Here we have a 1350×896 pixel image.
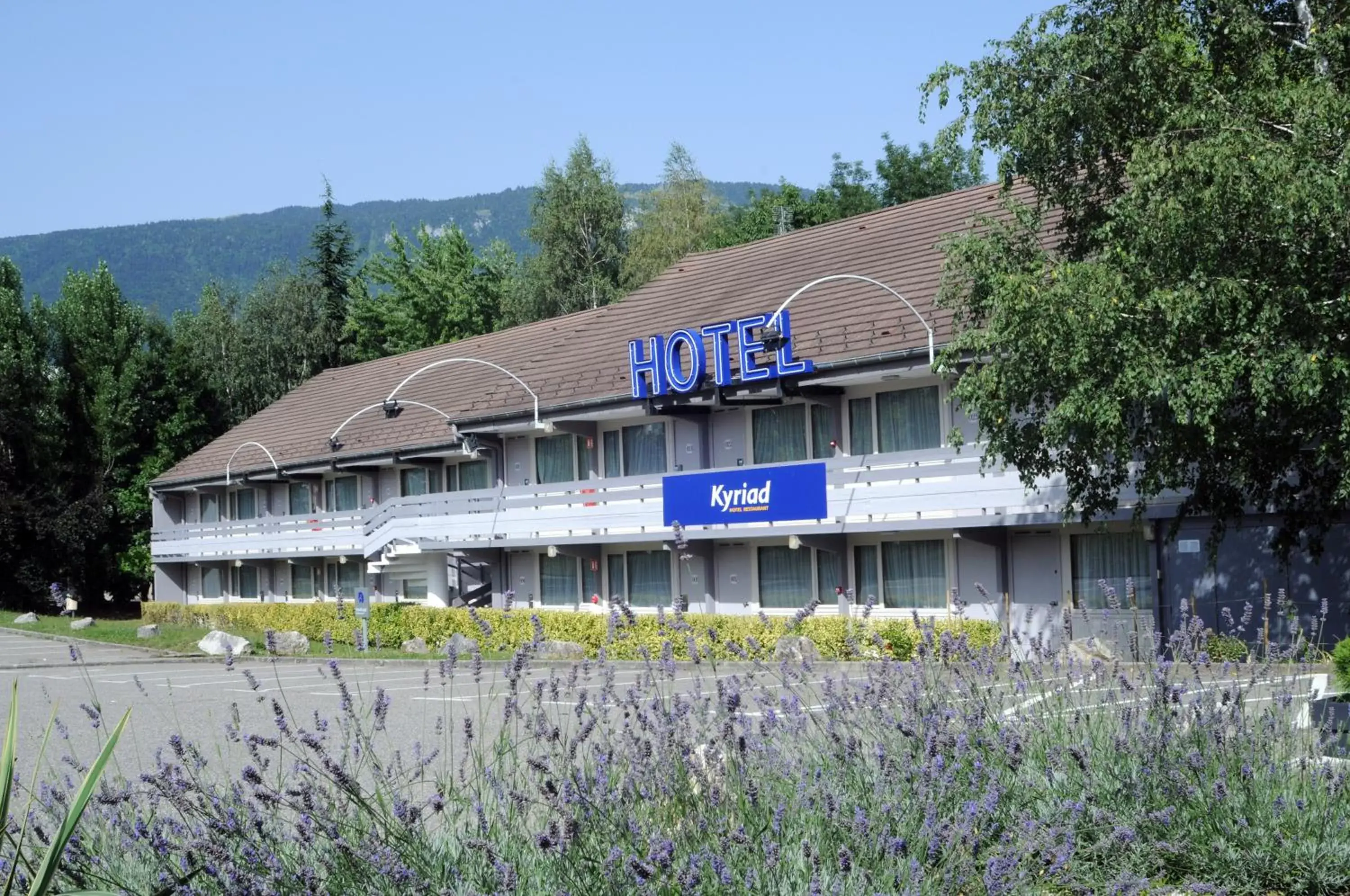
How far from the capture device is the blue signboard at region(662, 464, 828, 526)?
99.3 ft

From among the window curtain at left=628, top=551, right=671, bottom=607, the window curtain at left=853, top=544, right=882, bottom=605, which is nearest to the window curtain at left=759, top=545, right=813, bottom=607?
the window curtain at left=853, top=544, right=882, bottom=605

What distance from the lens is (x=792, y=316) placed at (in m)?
33.5

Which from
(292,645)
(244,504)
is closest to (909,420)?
(292,645)

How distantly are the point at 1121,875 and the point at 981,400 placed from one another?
14044mm

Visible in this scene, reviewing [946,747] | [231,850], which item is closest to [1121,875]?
[946,747]

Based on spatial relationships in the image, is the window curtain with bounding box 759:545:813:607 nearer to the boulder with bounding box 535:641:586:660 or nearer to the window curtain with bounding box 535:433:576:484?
the boulder with bounding box 535:641:586:660

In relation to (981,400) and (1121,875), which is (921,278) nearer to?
(981,400)

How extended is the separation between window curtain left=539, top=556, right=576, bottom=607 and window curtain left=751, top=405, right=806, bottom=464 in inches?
266

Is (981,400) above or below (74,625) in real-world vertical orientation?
above

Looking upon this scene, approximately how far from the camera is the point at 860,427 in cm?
3136

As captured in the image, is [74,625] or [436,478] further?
[74,625]

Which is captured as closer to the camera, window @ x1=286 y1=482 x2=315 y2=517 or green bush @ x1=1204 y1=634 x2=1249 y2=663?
green bush @ x1=1204 y1=634 x2=1249 y2=663

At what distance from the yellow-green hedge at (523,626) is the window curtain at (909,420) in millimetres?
3829

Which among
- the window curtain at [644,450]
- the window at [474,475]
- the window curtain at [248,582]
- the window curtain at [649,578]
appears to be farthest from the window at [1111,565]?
the window curtain at [248,582]
